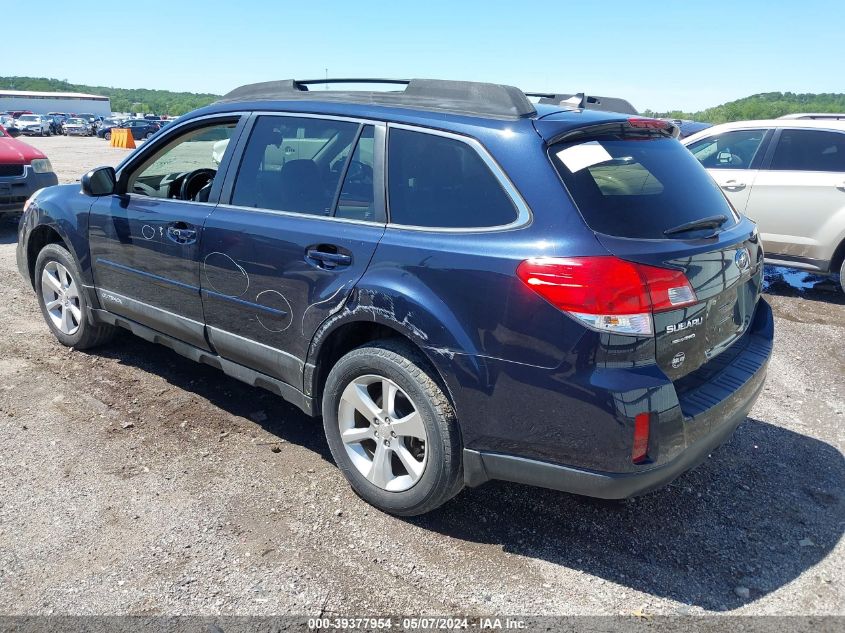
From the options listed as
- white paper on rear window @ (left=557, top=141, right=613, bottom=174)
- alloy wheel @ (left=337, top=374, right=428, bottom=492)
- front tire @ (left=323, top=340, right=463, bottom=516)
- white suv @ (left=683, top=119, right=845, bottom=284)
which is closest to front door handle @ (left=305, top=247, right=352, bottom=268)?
front tire @ (left=323, top=340, right=463, bottom=516)

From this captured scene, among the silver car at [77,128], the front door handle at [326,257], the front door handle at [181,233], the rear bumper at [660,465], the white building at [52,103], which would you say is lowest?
the silver car at [77,128]

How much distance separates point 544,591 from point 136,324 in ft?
10.1

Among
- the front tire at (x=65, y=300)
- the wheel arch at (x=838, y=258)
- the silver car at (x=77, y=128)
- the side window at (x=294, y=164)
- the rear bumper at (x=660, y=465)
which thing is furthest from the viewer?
the silver car at (x=77, y=128)

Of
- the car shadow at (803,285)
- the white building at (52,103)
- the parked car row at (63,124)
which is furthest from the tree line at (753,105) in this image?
the white building at (52,103)

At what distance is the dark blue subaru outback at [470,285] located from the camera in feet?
8.13

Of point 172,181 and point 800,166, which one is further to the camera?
point 800,166

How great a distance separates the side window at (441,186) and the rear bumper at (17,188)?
27.3 ft

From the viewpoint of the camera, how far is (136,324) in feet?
14.3

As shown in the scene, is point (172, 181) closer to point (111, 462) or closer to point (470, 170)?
point (111, 462)

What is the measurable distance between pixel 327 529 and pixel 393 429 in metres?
0.54

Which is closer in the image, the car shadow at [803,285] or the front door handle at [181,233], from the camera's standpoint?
the front door handle at [181,233]

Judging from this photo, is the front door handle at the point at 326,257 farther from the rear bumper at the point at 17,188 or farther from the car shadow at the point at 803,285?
the rear bumper at the point at 17,188

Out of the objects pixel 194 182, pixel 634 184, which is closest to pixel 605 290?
pixel 634 184

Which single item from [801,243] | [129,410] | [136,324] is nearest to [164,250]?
[136,324]
